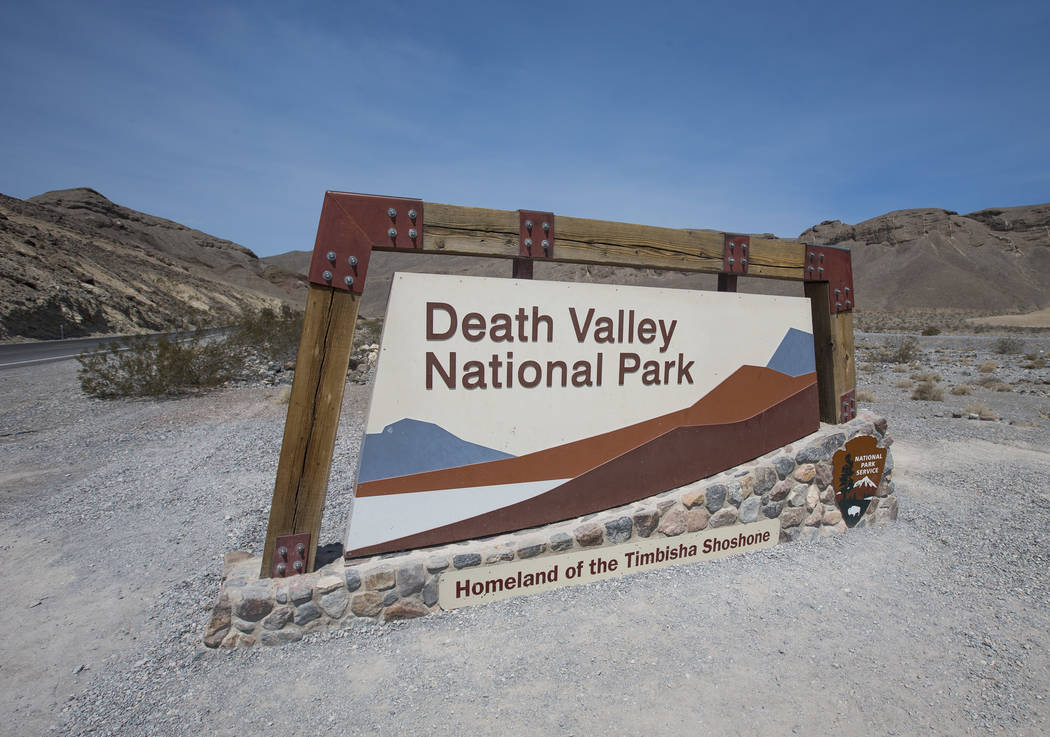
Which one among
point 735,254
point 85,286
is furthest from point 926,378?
point 85,286

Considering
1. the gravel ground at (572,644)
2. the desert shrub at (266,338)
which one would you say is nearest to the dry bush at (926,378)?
the gravel ground at (572,644)

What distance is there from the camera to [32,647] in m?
3.02

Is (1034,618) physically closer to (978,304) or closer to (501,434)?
(501,434)

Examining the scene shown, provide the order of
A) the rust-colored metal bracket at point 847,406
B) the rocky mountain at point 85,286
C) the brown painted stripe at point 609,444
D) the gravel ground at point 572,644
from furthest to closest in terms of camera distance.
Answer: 1. the rocky mountain at point 85,286
2. the rust-colored metal bracket at point 847,406
3. the brown painted stripe at point 609,444
4. the gravel ground at point 572,644

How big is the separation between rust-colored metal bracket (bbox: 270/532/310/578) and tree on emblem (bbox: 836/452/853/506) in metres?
3.99

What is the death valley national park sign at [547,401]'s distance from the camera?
316 centimetres

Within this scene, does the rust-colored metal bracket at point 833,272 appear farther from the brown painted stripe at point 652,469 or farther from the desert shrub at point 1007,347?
the desert shrub at point 1007,347

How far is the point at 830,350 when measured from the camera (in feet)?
15.4

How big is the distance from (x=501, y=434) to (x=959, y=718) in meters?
2.55

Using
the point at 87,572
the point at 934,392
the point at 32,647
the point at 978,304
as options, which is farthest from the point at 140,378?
the point at 978,304

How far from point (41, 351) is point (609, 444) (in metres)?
22.2

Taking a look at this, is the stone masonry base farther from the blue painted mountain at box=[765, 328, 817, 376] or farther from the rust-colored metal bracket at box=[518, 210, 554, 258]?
the rust-colored metal bracket at box=[518, 210, 554, 258]

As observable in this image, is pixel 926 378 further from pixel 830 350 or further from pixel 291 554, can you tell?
pixel 291 554

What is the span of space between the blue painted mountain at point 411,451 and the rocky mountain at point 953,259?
87656mm
